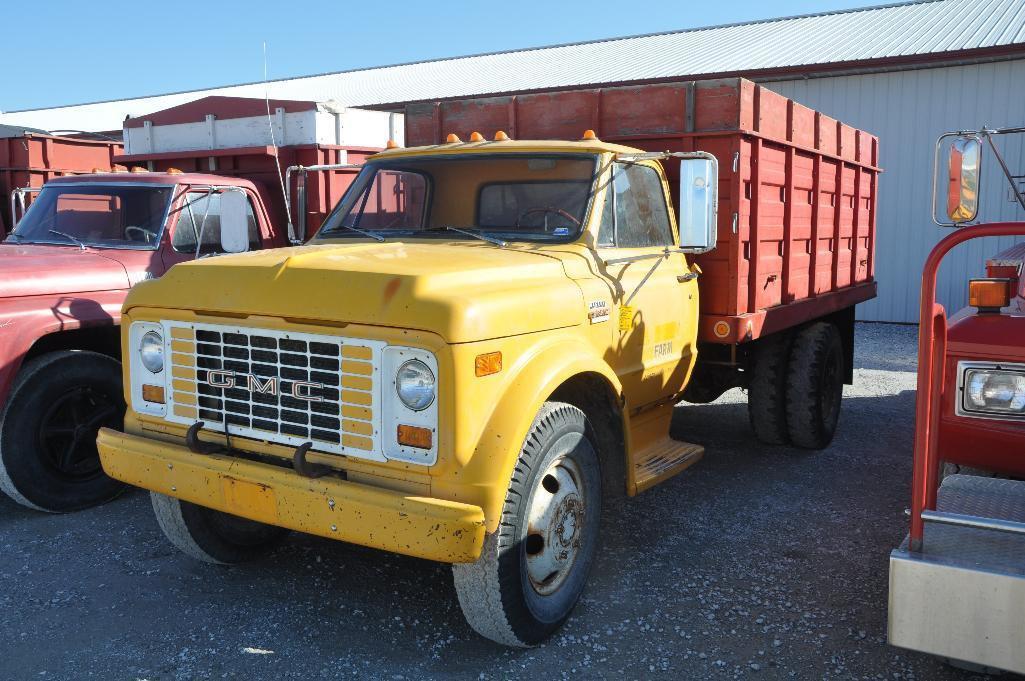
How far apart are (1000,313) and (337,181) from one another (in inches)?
200

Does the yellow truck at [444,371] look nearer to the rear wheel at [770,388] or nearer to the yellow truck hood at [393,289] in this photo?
the yellow truck hood at [393,289]

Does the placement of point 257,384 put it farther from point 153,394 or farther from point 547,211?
point 547,211

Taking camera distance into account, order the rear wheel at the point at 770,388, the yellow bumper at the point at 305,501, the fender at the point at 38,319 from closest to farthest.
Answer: the yellow bumper at the point at 305,501 → the fender at the point at 38,319 → the rear wheel at the point at 770,388

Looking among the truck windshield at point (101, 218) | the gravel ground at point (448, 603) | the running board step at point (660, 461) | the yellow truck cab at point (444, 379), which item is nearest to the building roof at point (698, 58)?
the truck windshield at point (101, 218)

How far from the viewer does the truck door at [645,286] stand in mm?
4301

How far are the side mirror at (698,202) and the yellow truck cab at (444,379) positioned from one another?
0.04 ft

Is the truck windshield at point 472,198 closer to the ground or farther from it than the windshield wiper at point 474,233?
farther from it

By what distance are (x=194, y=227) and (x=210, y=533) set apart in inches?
99.5

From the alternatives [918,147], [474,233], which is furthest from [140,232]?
[918,147]

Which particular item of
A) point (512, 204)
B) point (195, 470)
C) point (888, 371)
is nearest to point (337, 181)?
point (512, 204)

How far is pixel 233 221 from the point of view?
17.3 ft

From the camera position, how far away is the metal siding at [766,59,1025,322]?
12.9 m

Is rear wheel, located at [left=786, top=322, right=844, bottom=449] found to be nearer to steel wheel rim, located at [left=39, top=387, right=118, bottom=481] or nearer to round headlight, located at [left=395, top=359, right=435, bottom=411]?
round headlight, located at [left=395, top=359, right=435, bottom=411]

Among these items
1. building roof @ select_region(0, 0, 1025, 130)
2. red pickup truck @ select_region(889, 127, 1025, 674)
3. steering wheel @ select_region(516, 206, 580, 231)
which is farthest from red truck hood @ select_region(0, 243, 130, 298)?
building roof @ select_region(0, 0, 1025, 130)
